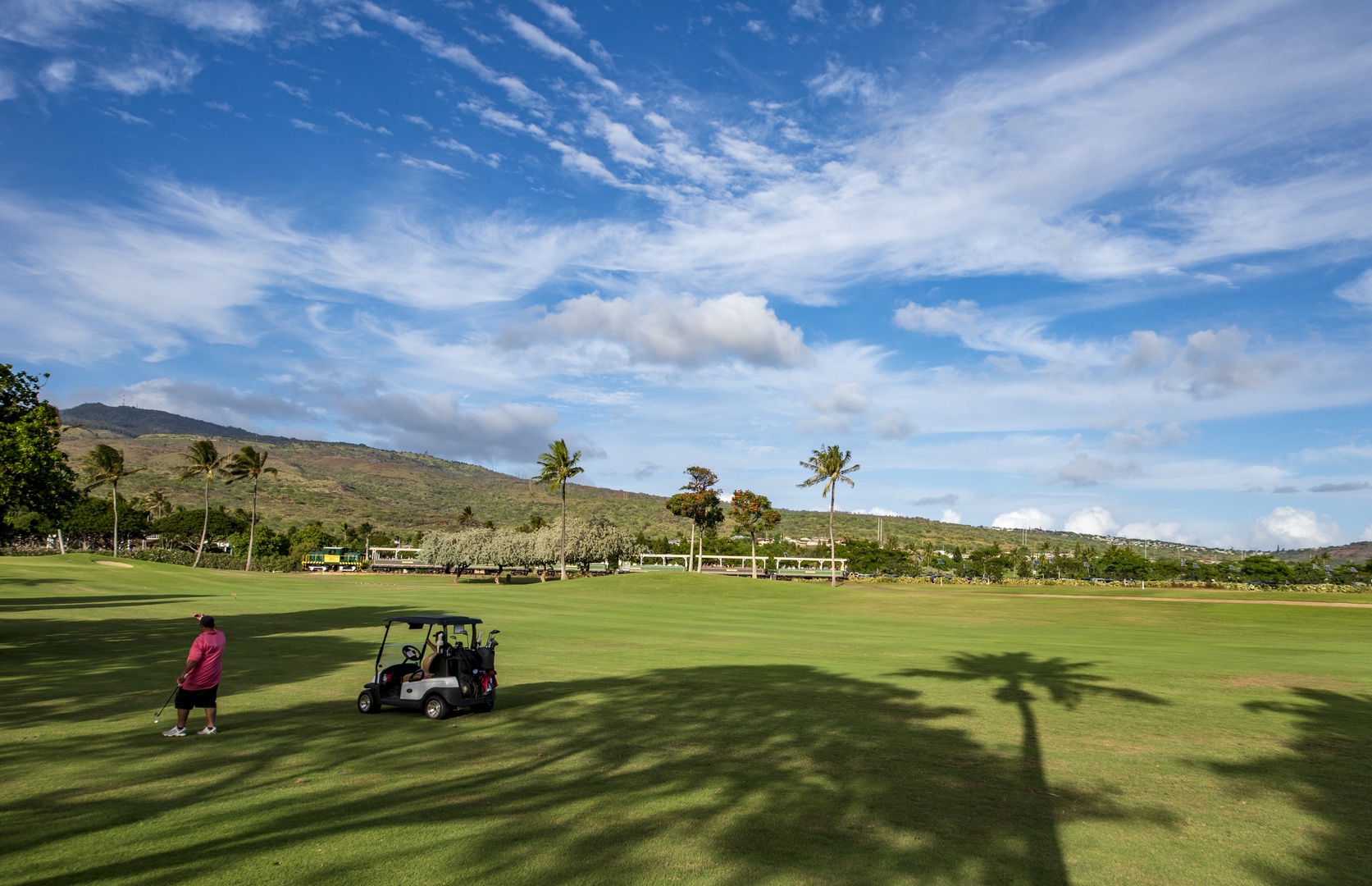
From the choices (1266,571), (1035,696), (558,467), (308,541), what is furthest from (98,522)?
(1266,571)

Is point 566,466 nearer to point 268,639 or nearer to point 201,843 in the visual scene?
point 268,639

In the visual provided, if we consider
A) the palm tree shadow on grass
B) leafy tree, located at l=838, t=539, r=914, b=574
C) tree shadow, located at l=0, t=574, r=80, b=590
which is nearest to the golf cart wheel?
the palm tree shadow on grass

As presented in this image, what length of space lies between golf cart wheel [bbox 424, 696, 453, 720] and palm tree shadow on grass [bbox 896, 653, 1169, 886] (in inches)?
417

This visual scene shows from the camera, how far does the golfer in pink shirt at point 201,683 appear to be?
13.8 metres

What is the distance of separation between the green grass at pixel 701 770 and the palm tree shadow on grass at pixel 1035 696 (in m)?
0.07

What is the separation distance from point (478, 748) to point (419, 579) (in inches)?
3543

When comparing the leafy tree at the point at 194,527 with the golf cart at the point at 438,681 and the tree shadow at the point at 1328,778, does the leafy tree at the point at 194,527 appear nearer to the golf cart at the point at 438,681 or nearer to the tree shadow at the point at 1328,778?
the golf cart at the point at 438,681

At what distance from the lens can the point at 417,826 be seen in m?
9.22

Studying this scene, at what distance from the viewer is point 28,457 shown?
81.1 ft

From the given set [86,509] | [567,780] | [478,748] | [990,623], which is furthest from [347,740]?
[86,509]

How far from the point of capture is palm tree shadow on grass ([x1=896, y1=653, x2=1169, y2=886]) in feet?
30.2

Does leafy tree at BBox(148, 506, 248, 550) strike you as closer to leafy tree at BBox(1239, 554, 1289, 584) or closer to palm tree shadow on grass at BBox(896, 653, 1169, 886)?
palm tree shadow on grass at BBox(896, 653, 1169, 886)

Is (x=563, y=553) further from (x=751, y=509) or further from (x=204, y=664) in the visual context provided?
(x=204, y=664)

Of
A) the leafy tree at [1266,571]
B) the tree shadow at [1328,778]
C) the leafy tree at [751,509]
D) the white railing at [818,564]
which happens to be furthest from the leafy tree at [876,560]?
the tree shadow at [1328,778]
